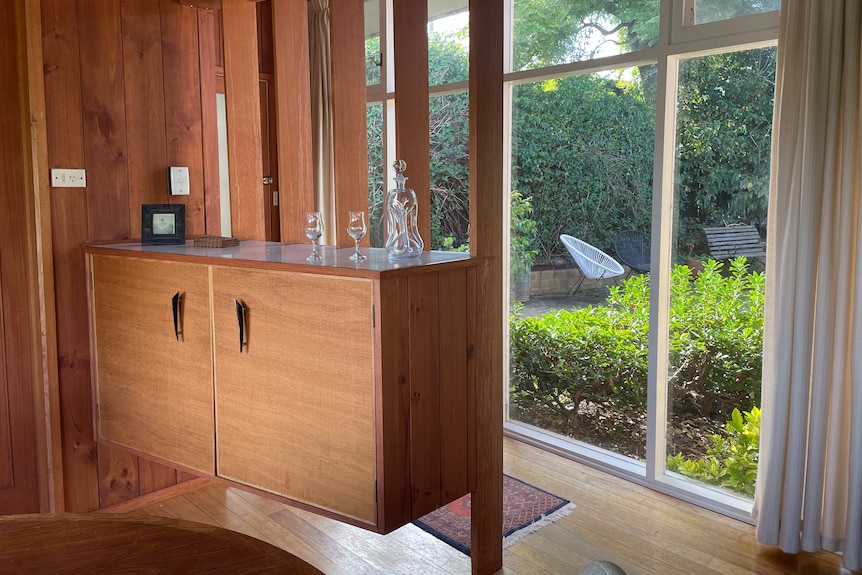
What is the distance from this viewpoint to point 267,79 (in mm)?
4910

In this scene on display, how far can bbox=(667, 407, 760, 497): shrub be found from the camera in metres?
2.97

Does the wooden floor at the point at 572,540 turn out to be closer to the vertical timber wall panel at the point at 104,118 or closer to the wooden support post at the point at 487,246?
the wooden support post at the point at 487,246

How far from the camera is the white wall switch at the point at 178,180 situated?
127 inches

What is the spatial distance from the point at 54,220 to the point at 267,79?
7.66 feet

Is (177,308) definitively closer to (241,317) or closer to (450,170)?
(241,317)

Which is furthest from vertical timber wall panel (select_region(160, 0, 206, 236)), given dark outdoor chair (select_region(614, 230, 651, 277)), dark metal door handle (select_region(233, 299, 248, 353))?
dark outdoor chair (select_region(614, 230, 651, 277))

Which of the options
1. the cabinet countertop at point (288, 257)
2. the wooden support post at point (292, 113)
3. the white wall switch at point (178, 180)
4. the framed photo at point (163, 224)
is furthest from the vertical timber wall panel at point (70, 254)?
the wooden support post at point (292, 113)

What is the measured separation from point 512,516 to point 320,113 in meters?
2.89

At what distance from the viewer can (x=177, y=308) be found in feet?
8.62

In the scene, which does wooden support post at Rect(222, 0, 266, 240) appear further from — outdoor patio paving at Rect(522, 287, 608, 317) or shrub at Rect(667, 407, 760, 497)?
shrub at Rect(667, 407, 760, 497)

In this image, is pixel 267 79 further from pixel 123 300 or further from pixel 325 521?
pixel 325 521

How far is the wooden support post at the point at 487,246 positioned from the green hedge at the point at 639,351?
3.64ft

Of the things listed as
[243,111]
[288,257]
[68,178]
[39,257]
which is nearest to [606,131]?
[243,111]

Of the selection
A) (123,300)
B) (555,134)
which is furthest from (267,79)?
(123,300)
